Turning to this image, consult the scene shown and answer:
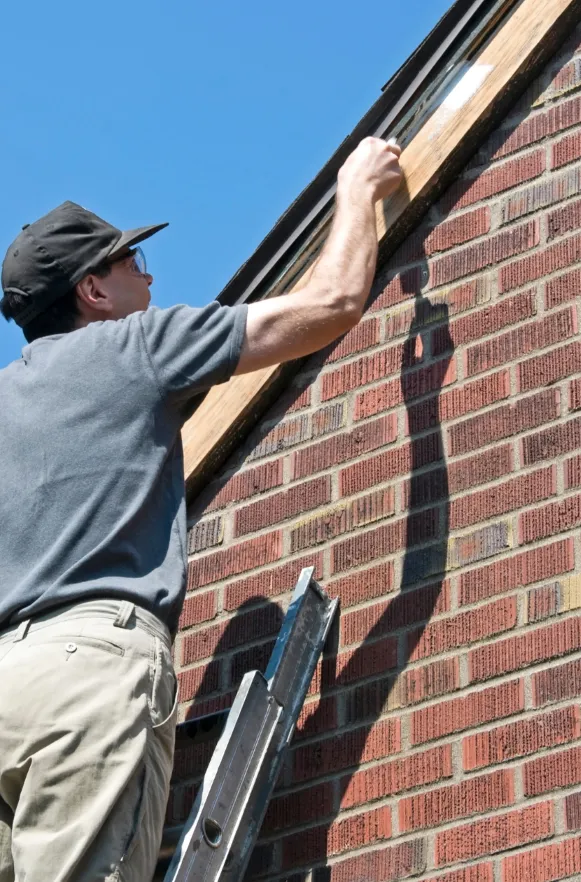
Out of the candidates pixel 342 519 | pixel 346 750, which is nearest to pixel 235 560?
pixel 342 519

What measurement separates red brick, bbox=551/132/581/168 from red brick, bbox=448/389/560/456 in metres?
0.73

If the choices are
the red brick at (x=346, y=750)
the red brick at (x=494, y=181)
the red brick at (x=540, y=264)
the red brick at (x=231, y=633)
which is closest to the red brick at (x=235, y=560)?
the red brick at (x=231, y=633)

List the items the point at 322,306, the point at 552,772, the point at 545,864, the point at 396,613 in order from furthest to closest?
the point at 396,613
the point at 322,306
the point at 552,772
the point at 545,864

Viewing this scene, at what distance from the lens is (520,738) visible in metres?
3.76

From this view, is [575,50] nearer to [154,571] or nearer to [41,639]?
[154,571]

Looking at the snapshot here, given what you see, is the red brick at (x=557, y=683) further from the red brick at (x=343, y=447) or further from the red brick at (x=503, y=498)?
the red brick at (x=343, y=447)

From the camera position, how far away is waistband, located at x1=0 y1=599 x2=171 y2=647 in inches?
142

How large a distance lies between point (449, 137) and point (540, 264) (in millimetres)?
550

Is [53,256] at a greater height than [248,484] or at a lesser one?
greater

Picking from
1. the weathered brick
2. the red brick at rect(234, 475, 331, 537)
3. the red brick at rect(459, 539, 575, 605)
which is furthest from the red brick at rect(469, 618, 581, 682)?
the red brick at rect(234, 475, 331, 537)

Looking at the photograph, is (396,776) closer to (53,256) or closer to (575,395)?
(575,395)

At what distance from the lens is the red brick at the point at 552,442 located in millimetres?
4059

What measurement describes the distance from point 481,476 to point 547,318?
0.46 metres

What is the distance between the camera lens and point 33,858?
3.29 meters
